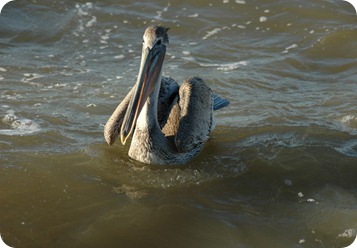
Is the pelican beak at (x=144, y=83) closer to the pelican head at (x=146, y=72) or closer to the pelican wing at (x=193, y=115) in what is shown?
the pelican head at (x=146, y=72)

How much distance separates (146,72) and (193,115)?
2.74ft

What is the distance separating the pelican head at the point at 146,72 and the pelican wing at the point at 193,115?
1.94 feet

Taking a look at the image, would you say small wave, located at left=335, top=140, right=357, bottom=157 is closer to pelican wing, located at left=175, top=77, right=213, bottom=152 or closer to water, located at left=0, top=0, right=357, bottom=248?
water, located at left=0, top=0, right=357, bottom=248

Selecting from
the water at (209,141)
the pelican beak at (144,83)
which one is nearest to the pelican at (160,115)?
the pelican beak at (144,83)

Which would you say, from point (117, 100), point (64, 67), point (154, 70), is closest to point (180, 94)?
point (154, 70)

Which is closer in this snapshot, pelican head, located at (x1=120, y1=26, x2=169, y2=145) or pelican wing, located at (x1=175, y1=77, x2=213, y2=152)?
pelican head, located at (x1=120, y1=26, x2=169, y2=145)

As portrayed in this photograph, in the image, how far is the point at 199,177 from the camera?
18.9 ft

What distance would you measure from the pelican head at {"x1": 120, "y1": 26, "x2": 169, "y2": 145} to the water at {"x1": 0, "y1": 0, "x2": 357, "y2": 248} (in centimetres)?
62

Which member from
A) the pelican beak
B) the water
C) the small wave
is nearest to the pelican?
the pelican beak

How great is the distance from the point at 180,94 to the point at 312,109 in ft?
6.70

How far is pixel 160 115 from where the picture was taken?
6523mm

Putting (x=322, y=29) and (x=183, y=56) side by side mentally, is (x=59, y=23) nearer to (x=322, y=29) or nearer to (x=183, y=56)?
(x=183, y=56)

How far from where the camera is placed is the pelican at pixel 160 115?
17.9ft

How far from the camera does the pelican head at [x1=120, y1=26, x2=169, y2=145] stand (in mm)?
5359
